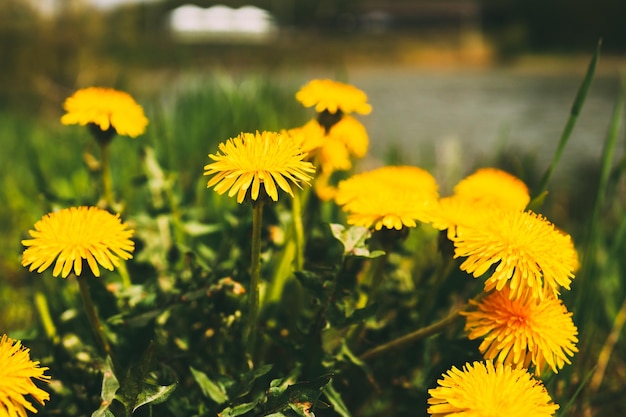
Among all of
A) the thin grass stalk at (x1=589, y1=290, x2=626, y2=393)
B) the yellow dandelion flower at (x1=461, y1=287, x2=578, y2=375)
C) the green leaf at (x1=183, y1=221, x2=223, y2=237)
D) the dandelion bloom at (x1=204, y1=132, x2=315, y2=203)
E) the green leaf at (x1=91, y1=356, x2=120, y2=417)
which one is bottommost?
the thin grass stalk at (x1=589, y1=290, x2=626, y2=393)

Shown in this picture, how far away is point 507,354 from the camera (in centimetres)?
71

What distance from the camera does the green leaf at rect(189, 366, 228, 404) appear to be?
78 cm

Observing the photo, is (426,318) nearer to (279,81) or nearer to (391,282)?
(391,282)

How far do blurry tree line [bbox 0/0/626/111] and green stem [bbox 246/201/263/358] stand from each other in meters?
1.56

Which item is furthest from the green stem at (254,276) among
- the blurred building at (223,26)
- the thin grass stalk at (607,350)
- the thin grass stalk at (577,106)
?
the blurred building at (223,26)

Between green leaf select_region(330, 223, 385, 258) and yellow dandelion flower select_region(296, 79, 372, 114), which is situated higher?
Answer: yellow dandelion flower select_region(296, 79, 372, 114)

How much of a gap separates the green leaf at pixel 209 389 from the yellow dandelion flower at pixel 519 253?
1.26 feet

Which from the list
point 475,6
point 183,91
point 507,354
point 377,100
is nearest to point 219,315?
point 507,354

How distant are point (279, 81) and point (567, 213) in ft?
5.82

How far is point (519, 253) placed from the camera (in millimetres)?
684

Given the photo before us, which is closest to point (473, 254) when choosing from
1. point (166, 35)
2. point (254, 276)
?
point (254, 276)

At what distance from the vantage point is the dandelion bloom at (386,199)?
0.81 m

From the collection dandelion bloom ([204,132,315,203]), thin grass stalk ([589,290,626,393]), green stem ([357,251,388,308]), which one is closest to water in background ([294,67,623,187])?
thin grass stalk ([589,290,626,393])

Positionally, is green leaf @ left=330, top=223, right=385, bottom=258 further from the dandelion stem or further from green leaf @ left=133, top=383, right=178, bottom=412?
green leaf @ left=133, top=383, right=178, bottom=412
